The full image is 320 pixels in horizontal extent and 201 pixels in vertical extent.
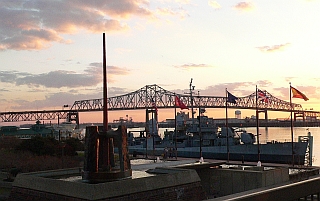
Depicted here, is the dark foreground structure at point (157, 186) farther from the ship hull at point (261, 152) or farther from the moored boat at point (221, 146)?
the ship hull at point (261, 152)

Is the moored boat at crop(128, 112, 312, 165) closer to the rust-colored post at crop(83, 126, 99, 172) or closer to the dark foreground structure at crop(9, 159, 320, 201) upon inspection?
the dark foreground structure at crop(9, 159, 320, 201)

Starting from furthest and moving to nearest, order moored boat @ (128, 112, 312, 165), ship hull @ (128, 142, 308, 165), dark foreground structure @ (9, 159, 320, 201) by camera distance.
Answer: moored boat @ (128, 112, 312, 165) → ship hull @ (128, 142, 308, 165) → dark foreground structure @ (9, 159, 320, 201)

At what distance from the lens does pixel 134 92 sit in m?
176

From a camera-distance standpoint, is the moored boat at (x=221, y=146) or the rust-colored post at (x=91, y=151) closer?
the rust-colored post at (x=91, y=151)

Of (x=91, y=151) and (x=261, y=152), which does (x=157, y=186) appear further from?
(x=261, y=152)

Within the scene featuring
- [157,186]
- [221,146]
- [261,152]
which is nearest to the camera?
[157,186]

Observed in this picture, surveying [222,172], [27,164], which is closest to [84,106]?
[27,164]

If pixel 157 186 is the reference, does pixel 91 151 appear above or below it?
above

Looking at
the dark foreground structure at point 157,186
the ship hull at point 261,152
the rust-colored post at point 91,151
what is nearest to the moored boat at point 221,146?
the ship hull at point 261,152

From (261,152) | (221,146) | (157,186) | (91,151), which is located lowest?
(261,152)

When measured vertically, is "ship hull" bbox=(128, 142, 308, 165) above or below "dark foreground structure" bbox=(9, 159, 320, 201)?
below

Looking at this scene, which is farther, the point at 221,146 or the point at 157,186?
the point at 221,146

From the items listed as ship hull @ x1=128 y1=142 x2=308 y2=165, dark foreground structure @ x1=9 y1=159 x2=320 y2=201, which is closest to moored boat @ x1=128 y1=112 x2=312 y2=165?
ship hull @ x1=128 y1=142 x2=308 y2=165

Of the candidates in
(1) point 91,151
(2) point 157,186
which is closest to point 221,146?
(1) point 91,151
